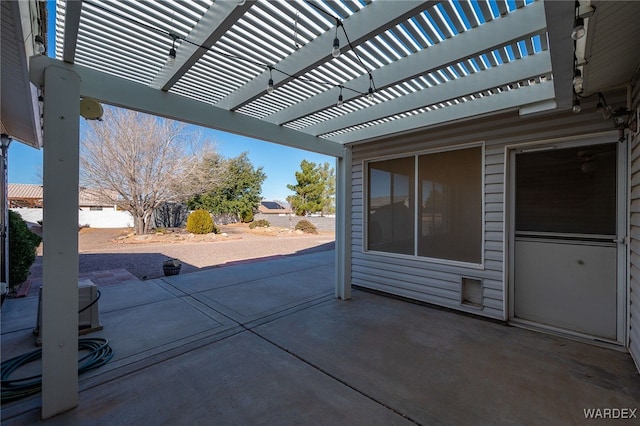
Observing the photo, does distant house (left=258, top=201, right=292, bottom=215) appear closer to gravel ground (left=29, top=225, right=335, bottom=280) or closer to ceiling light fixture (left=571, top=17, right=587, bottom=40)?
gravel ground (left=29, top=225, right=335, bottom=280)

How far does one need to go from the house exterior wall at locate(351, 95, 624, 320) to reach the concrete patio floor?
0.30 meters

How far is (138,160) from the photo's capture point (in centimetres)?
1234

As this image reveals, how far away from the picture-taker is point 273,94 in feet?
10.7

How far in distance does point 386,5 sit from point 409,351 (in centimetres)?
301

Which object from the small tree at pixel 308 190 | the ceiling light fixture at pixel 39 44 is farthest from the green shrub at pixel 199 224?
the ceiling light fixture at pixel 39 44

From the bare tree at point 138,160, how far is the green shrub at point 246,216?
22.1ft

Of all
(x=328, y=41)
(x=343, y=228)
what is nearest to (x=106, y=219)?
(x=343, y=228)

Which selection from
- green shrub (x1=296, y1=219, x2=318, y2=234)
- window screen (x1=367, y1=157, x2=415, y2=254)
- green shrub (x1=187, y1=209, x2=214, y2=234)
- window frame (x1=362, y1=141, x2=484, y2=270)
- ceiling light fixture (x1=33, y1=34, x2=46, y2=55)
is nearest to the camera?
ceiling light fixture (x1=33, y1=34, x2=46, y2=55)

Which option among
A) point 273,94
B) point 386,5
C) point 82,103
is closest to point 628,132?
point 386,5

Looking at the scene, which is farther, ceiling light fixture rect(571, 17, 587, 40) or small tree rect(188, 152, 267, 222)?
small tree rect(188, 152, 267, 222)

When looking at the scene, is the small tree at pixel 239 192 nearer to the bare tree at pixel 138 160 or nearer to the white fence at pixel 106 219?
the white fence at pixel 106 219

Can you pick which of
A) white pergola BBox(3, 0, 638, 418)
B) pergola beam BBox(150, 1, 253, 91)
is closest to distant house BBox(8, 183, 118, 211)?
white pergola BBox(3, 0, 638, 418)

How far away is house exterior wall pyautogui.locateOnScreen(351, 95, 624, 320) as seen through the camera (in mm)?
3131

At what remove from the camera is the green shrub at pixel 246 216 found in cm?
2058
